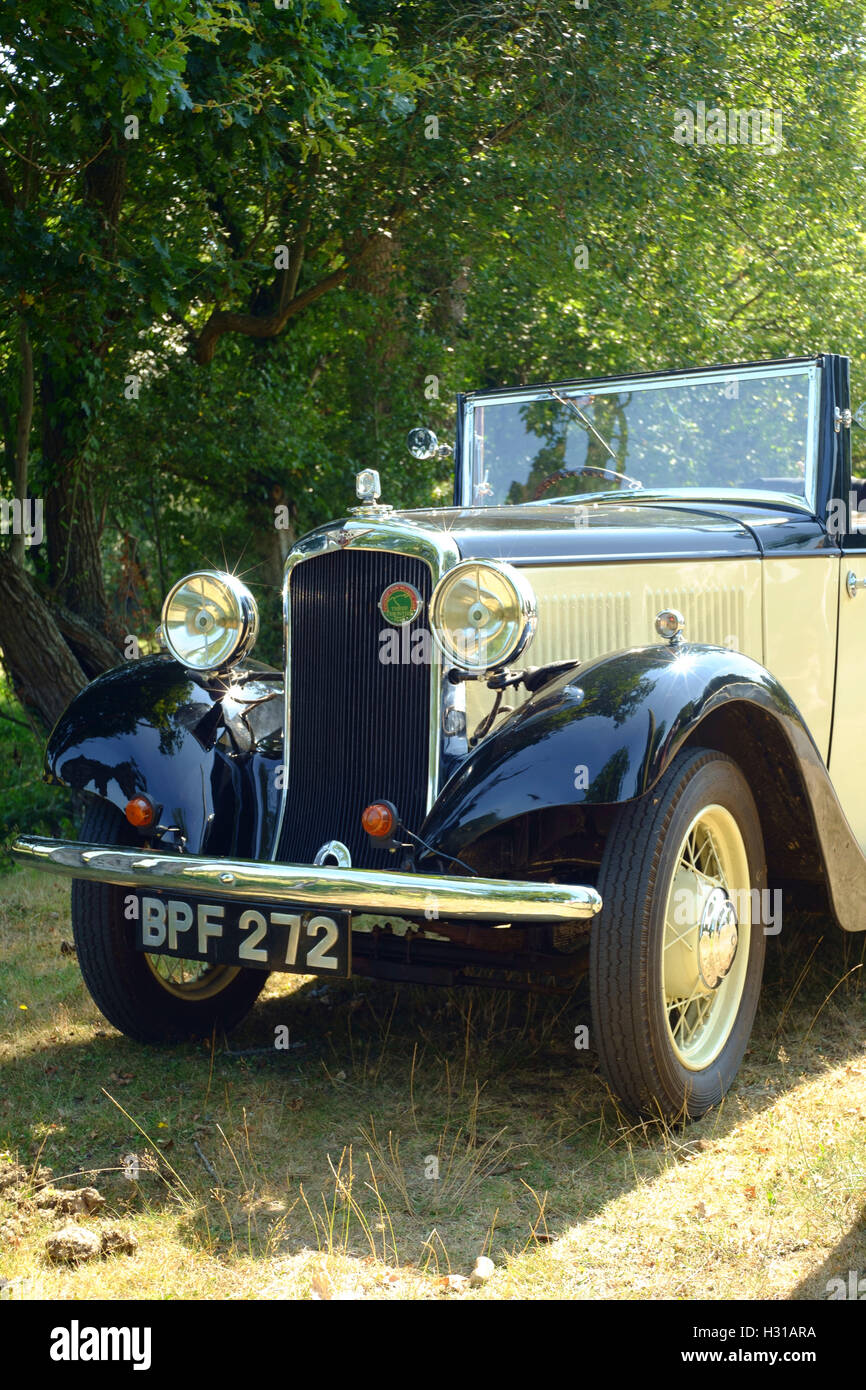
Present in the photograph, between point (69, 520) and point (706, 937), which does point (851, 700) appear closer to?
point (706, 937)

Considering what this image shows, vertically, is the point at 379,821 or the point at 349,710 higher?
the point at 349,710

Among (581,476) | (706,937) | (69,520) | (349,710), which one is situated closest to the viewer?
(706,937)

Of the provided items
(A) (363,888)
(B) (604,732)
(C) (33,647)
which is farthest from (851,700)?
(C) (33,647)

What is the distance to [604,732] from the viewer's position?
291cm

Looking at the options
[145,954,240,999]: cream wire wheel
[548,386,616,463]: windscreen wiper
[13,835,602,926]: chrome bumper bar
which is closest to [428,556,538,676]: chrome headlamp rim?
[13,835,602,926]: chrome bumper bar

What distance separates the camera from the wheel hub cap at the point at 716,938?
313 cm

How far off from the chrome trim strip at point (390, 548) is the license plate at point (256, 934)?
0.39 meters

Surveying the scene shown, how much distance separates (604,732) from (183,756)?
124cm

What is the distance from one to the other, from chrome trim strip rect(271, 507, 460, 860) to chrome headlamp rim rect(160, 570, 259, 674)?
0.45ft

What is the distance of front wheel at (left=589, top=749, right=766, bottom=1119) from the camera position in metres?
2.87

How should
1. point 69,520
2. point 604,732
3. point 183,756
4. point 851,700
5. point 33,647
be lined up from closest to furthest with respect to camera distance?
1. point 604,732
2. point 183,756
3. point 851,700
4. point 33,647
5. point 69,520
